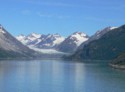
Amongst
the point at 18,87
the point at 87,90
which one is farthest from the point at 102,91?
the point at 18,87

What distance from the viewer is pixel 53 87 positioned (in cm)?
10662

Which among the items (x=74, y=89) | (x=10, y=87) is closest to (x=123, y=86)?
(x=74, y=89)

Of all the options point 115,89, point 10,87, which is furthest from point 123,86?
point 10,87

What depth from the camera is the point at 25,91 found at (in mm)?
96188

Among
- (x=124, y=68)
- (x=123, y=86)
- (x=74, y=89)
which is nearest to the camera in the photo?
(x=74, y=89)

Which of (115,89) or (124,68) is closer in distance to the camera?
(115,89)

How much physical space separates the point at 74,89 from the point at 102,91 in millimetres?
7518

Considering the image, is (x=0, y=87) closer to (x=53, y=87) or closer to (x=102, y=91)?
(x=53, y=87)

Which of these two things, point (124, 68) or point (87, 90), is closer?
point (87, 90)

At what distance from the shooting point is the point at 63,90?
328 feet

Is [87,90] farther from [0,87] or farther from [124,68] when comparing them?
[124,68]

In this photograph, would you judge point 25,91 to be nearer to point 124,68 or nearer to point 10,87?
point 10,87

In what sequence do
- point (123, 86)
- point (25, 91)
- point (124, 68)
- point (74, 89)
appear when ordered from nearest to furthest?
point (25, 91) → point (74, 89) → point (123, 86) → point (124, 68)

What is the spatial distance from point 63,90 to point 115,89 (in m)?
13.2
